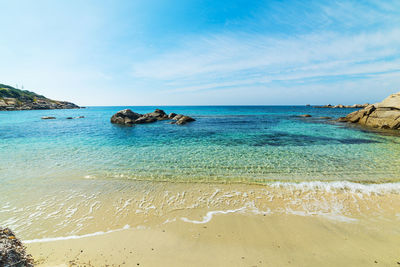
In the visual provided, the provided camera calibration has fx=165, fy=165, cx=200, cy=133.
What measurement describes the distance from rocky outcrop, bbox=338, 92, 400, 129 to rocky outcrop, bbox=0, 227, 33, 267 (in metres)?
40.1

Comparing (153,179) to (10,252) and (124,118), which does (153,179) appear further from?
(124,118)

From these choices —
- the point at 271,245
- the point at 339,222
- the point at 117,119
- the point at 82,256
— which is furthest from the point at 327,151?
the point at 117,119

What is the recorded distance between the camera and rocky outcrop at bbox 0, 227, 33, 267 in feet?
8.94

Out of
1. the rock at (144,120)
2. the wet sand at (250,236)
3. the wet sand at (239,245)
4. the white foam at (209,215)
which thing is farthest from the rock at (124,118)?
the wet sand at (239,245)

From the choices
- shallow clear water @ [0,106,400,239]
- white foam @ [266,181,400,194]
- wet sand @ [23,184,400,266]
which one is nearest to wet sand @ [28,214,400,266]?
wet sand @ [23,184,400,266]

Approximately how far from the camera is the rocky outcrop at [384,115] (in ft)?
85.0

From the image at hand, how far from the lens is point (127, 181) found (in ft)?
29.2

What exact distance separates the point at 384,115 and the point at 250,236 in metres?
37.4

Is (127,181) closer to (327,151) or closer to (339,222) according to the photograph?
(339,222)

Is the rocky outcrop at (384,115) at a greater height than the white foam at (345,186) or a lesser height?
greater

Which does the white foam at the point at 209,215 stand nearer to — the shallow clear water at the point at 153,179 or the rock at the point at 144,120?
the shallow clear water at the point at 153,179

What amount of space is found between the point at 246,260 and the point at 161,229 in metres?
2.76

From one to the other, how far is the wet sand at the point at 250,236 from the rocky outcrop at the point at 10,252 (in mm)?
1443

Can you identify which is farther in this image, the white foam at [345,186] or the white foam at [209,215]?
the white foam at [345,186]
